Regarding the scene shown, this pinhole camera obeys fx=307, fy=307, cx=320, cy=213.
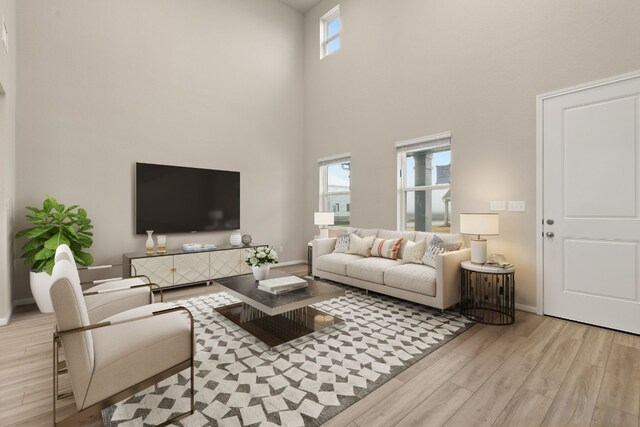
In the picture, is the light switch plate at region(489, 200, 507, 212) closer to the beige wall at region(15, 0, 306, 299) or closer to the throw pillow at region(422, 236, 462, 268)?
the throw pillow at region(422, 236, 462, 268)

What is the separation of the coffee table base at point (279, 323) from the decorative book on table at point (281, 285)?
1.01 ft

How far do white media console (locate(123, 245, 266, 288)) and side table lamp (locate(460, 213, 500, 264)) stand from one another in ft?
11.0

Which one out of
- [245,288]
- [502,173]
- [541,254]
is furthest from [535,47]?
[245,288]

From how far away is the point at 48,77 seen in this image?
3934 mm

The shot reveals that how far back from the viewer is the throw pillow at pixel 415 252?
12.8 ft

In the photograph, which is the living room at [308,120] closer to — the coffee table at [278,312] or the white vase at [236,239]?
the white vase at [236,239]

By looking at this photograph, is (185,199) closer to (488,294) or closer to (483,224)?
(483,224)

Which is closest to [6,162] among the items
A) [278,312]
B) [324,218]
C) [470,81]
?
[278,312]

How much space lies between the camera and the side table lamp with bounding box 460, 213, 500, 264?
128 inches

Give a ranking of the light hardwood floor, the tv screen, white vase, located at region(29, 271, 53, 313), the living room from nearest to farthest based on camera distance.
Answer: the light hardwood floor
the living room
white vase, located at region(29, 271, 53, 313)
the tv screen

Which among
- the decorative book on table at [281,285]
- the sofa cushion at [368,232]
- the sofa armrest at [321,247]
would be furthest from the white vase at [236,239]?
the decorative book on table at [281,285]

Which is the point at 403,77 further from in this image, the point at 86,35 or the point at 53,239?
the point at 53,239

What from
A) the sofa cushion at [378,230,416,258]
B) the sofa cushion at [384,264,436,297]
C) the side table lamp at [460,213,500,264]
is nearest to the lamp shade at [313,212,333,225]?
the sofa cushion at [378,230,416,258]

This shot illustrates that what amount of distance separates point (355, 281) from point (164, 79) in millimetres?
4241
